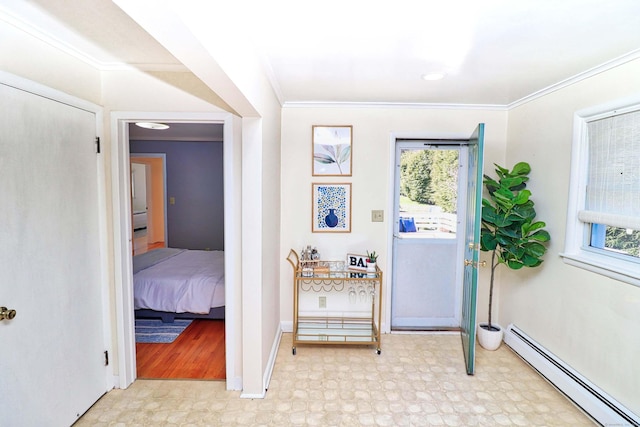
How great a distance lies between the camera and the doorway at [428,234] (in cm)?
325

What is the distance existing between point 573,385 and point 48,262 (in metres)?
3.29

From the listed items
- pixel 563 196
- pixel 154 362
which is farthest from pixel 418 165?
pixel 154 362

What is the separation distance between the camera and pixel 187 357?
9.02ft

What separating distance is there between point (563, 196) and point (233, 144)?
2.39 meters

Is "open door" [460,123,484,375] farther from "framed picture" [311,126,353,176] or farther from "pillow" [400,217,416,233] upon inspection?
"framed picture" [311,126,353,176]

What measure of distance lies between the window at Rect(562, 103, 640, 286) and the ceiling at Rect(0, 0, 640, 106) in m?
0.36

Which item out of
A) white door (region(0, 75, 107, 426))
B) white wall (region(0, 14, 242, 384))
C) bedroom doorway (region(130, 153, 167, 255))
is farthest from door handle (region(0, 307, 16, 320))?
bedroom doorway (region(130, 153, 167, 255))

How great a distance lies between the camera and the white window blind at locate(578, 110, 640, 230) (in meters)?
1.91

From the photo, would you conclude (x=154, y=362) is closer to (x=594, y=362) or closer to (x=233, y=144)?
(x=233, y=144)

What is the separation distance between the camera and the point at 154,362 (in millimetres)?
2666

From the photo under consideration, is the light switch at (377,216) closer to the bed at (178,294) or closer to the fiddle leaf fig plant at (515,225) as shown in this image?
the fiddle leaf fig plant at (515,225)

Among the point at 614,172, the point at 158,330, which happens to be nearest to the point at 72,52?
the point at 158,330

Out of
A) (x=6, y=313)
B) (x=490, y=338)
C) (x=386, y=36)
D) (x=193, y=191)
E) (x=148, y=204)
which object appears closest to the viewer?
(x=6, y=313)

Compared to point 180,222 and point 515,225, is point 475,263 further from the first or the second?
point 180,222
